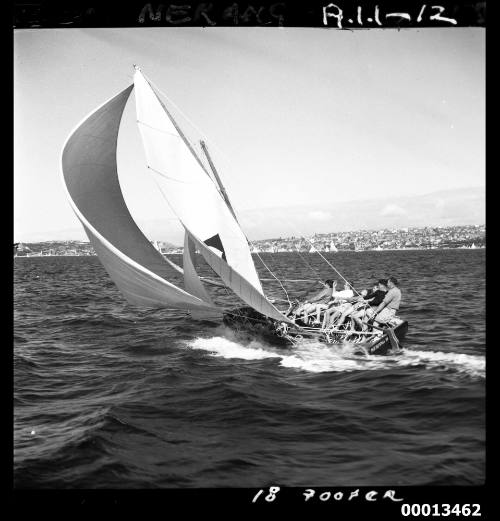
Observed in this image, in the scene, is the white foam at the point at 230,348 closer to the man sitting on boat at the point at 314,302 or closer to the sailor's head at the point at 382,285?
the man sitting on boat at the point at 314,302

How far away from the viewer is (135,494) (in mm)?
7898

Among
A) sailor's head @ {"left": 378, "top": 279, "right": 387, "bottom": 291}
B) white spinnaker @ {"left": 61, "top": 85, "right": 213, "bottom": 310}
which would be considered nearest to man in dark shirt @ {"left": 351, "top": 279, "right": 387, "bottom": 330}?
sailor's head @ {"left": 378, "top": 279, "right": 387, "bottom": 291}

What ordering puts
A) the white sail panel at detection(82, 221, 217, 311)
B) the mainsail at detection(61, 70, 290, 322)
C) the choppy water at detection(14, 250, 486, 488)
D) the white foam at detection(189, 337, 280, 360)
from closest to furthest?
the choppy water at detection(14, 250, 486, 488) → the white sail panel at detection(82, 221, 217, 311) → the mainsail at detection(61, 70, 290, 322) → the white foam at detection(189, 337, 280, 360)

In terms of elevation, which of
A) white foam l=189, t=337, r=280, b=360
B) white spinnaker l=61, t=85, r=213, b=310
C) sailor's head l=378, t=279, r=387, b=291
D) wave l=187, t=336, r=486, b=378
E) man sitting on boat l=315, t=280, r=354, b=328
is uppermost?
white spinnaker l=61, t=85, r=213, b=310

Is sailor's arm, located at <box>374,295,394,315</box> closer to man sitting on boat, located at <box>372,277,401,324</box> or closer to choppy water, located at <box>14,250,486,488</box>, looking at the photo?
man sitting on boat, located at <box>372,277,401,324</box>

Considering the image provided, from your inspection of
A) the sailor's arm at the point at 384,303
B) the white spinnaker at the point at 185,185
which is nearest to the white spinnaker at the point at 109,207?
the white spinnaker at the point at 185,185

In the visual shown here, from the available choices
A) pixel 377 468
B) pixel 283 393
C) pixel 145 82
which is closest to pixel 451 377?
pixel 283 393

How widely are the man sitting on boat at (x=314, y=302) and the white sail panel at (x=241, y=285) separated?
1.54m

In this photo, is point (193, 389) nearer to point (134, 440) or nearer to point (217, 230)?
point (134, 440)

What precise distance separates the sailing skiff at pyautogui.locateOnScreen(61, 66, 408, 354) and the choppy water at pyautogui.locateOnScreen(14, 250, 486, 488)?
1384 mm

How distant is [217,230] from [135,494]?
8.96 meters

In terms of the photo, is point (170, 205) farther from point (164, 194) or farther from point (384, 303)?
point (384, 303)

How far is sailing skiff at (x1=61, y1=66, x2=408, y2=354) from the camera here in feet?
45.4

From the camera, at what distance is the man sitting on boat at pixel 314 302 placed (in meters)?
16.6
